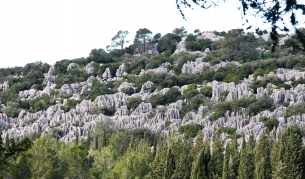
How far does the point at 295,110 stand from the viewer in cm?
9156

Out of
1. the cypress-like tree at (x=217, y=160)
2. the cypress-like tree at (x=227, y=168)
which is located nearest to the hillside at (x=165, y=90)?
the cypress-like tree at (x=217, y=160)

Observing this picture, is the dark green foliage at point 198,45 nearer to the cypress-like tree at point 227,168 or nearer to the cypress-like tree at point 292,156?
the cypress-like tree at point 227,168

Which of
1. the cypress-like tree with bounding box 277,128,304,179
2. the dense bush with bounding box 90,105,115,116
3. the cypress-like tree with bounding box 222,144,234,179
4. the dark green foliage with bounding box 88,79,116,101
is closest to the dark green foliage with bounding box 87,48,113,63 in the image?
the dark green foliage with bounding box 88,79,116,101

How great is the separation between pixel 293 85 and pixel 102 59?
5629 centimetres

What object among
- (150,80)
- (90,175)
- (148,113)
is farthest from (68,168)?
(150,80)

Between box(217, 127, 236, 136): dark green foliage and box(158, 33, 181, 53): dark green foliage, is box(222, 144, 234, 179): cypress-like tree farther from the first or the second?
box(158, 33, 181, 53): dark green foliage

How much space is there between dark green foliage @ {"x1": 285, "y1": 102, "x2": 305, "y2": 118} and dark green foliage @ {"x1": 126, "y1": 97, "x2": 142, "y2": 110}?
2627 centimetres

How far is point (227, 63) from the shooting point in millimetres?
133375

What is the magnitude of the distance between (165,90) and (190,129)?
86.1ft

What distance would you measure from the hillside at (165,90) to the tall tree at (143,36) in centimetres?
151

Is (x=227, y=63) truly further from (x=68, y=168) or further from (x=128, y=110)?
(x=68, y=168)

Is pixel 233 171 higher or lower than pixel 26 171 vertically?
lower

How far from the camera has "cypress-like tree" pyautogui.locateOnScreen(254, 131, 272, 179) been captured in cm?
5341

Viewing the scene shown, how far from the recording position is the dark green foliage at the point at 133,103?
111m
